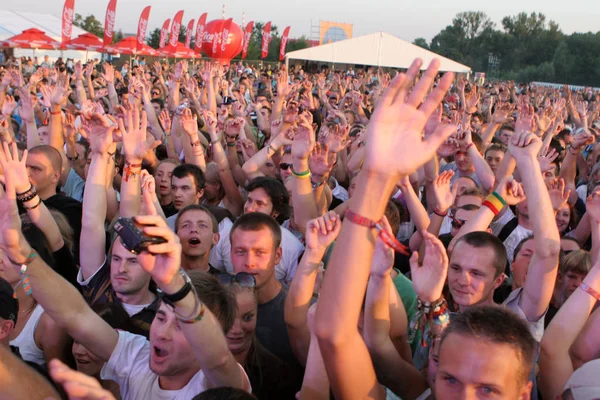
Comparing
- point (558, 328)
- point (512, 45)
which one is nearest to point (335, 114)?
point (558, 328)

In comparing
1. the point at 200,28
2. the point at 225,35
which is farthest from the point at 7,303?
the point at 200,28

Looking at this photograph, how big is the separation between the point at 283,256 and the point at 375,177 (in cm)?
258

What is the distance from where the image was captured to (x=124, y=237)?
1.83 m

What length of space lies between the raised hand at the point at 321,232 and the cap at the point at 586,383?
116cm

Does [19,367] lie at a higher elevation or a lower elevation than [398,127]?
lower

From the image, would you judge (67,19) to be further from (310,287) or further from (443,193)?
(310,287)

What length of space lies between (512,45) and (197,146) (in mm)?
81109

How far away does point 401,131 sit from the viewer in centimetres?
172

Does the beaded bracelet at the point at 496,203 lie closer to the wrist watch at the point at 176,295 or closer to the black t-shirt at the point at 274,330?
the black t-shirt at the point at 274,330

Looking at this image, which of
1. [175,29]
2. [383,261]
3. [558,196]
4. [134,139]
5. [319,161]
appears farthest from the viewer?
[175,29]

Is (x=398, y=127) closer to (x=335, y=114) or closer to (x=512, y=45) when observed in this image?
(x=335, y=114)

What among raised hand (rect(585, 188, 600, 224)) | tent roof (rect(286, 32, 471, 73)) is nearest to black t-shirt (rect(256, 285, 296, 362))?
raised hand (rect(585, 188, 600, 224))

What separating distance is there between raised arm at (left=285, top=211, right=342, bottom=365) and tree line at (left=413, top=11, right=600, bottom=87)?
56255 mm

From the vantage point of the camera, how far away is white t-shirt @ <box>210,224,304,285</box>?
416cm
